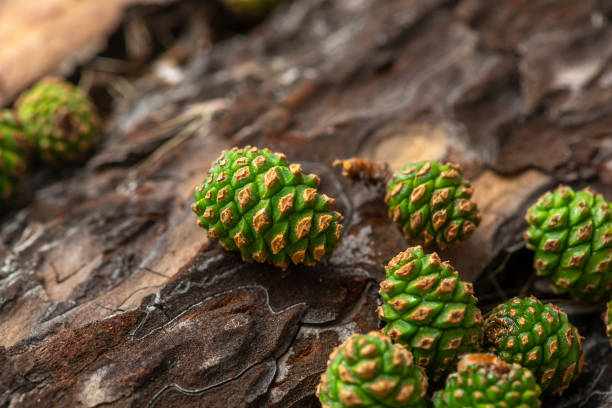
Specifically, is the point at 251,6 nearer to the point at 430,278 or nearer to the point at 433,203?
the point at 433,203

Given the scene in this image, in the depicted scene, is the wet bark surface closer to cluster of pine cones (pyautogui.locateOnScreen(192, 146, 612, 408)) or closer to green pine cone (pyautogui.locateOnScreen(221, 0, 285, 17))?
cluster of pine cones (pyautogui.locateOnScreen(192, 146, 612, 408))

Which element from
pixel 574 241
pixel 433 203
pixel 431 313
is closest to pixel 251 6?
pixel 433 203

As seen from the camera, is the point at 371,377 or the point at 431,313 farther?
the point at 431,313

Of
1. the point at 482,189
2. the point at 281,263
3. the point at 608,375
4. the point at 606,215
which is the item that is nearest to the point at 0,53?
the point at 281,263

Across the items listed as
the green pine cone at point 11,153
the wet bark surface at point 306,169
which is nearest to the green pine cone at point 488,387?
the wet bark surface at point 306,169

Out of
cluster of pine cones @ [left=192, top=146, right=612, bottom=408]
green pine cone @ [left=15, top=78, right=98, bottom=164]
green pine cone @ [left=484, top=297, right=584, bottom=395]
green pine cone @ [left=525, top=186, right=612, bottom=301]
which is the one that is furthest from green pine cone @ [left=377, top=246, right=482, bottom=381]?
green pine cone @ [left=15, top=78, right=98, bottom=164]

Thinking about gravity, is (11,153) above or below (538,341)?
above
